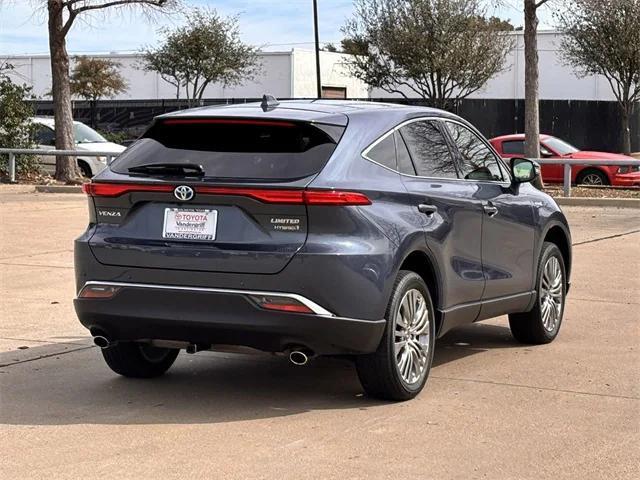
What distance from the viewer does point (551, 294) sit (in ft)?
28.1

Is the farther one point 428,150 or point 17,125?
point 17,125

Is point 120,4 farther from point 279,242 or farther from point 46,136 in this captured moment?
point 279,242

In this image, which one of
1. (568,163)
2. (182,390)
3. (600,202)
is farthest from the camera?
(568,163)

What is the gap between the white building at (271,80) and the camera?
168 feet

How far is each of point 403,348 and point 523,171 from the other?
2105mm

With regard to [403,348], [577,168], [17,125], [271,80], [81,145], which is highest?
[271,80]

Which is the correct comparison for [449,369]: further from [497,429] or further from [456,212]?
[497,429]

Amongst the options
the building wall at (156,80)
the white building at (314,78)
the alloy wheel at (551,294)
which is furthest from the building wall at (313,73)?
the alloy wheel at (551,294)

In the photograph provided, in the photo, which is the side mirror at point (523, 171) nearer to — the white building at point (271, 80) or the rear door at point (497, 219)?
the rear door at point (497, 219)

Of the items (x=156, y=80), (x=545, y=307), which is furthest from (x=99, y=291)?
(x=156, y=80)

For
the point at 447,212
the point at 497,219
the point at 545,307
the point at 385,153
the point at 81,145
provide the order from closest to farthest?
the point at 385,153 → the point at 447,212 → the point at 497,219 → the point at 545,307 → the point at 81,145

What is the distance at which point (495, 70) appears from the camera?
40125 millimetres

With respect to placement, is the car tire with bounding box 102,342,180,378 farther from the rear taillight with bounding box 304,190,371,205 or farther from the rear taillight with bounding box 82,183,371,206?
the rear taillight with bounding box 304,190,371,205

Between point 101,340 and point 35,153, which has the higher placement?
point 35,153
